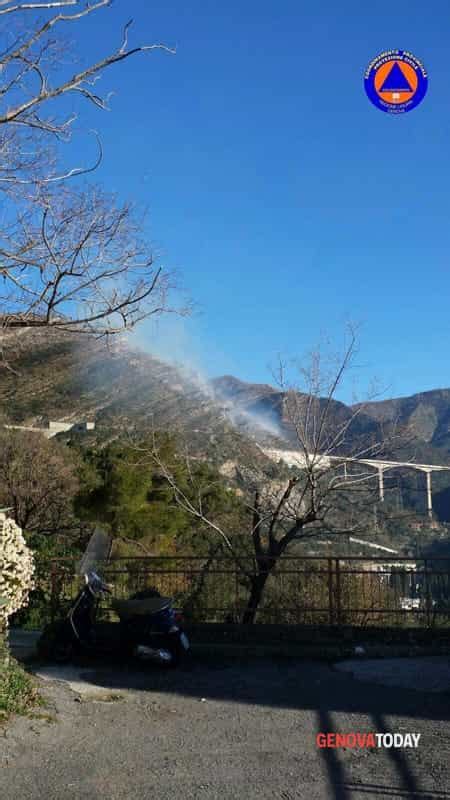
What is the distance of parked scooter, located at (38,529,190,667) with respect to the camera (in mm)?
8984

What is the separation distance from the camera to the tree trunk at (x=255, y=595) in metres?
11.3

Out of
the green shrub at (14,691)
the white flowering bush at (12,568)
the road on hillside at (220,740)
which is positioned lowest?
the road on hillside at (220,740)

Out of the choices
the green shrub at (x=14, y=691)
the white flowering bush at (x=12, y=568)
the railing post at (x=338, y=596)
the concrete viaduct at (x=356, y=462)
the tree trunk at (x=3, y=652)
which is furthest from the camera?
the concrete viaduct at (x=356, y=462)

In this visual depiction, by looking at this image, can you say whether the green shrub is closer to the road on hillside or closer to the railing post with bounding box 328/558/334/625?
the road on hillside

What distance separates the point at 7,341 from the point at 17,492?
1748 cm

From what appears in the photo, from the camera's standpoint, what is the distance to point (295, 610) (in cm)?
1098

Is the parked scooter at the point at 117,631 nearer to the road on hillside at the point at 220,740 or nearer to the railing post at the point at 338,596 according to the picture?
the road on hillside at the point at 220,740

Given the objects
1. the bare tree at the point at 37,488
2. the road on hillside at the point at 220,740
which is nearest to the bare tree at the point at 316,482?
the road on hillside at the point at 220,740

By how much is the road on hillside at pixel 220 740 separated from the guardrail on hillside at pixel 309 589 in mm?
2111

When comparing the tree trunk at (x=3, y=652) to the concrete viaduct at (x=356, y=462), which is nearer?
the tree trunk at (x=3, y=652)

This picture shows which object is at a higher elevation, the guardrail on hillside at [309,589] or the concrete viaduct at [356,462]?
the concrete viaduct at [356,462]

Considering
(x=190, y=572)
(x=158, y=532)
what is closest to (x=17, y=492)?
(x=158, y=532)

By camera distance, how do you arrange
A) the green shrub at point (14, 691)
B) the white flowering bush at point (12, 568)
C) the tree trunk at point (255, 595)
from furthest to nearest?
1. the tree trunk at point (255, 595)
2. the white flowering bush at point (12, 568)
3. the green shrub at point (14, 691)

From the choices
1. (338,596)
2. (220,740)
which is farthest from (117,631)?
(220,740)
